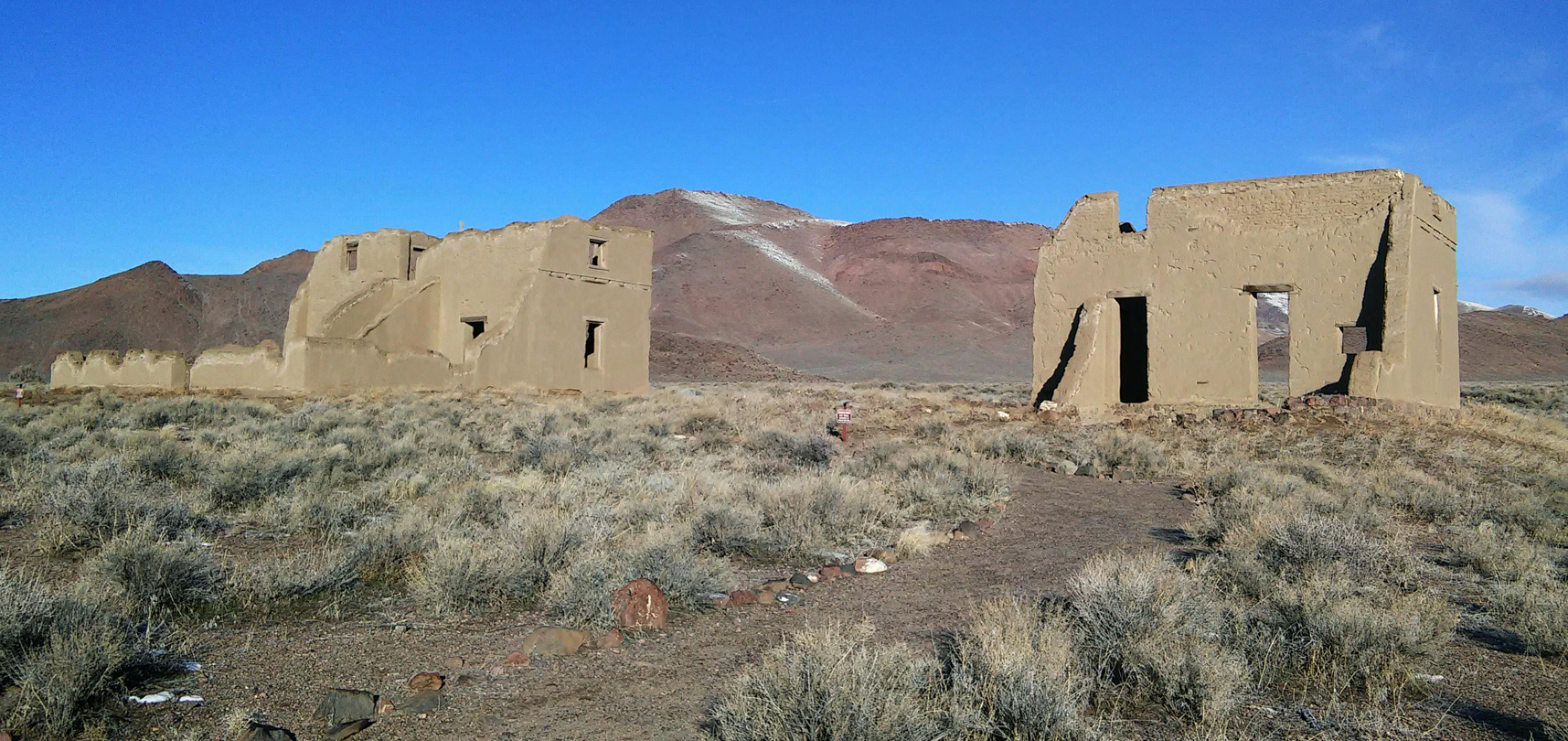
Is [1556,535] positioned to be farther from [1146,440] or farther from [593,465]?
[593,465]

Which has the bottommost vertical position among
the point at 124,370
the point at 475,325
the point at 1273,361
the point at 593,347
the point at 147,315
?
the point at 124,370

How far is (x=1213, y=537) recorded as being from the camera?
739cm

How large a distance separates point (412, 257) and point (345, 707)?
23.5m

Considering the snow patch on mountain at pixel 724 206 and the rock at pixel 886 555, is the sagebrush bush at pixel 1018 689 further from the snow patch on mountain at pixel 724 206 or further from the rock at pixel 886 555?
the snow patch on mountain at pixel 724 206

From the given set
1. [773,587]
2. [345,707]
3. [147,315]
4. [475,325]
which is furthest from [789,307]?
[345,707]

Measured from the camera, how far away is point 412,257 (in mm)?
25297

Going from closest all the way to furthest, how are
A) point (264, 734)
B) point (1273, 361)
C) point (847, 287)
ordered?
1. point (264, 734)
2. point (1273, 361)
3. point (847, 287)

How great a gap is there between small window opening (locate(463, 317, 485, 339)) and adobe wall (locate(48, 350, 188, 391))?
623 centimetres

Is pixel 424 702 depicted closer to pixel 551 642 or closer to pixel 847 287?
pixel 551 642

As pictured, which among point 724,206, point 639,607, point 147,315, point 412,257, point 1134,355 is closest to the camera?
point 639,607

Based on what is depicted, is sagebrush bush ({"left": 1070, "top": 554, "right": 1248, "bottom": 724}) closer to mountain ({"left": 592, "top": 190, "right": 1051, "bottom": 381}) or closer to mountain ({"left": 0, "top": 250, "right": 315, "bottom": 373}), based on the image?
mountain ({"left": 592, "top": 190, "right": 1051, "bottom": 381})

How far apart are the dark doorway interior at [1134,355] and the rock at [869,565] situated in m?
14.7

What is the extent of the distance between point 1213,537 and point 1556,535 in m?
2.75

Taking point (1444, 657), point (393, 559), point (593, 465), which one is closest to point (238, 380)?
point (593, 465)
